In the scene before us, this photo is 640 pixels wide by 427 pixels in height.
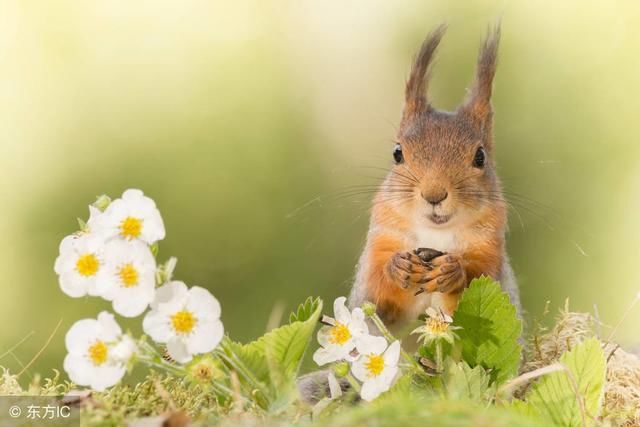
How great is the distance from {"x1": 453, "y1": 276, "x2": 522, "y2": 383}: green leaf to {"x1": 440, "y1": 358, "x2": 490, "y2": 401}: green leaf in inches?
1.7

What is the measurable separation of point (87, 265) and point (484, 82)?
0.73 metres

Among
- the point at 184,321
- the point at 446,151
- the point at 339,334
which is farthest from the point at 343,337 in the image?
the point at 446,151

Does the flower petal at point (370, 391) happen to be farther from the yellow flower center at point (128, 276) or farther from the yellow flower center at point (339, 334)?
the yellow flower center at point (128, 276)

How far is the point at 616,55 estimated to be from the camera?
2053 millimetres

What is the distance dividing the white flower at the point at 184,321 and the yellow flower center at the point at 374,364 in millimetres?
195

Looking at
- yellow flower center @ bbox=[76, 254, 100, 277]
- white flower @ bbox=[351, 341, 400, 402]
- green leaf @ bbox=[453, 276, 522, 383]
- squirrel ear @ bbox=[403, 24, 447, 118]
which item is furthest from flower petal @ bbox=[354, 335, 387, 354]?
squirrel ear @ bbox=[403, 24, 447, 118]

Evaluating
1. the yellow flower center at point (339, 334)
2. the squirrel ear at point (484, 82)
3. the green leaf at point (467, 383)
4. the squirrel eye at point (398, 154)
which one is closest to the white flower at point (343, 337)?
the yellow flower center at point (339, 334)

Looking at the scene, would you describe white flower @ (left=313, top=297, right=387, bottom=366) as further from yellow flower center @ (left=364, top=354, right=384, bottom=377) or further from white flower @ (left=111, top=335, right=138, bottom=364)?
white flower @ (left=111, top=335, right=138, bottom=364)

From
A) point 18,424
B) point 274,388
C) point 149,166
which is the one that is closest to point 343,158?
point 149,166

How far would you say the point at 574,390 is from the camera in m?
1.03

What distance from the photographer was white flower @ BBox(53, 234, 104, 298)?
3.17 feet

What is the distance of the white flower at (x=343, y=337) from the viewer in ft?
3.50

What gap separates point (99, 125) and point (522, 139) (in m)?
1.12

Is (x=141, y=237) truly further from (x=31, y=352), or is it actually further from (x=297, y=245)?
(x=297, y=245)
